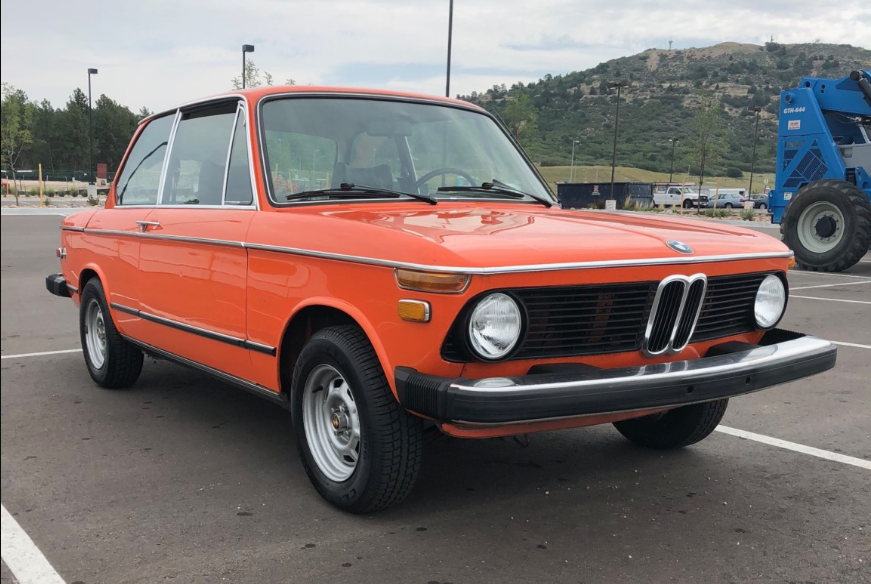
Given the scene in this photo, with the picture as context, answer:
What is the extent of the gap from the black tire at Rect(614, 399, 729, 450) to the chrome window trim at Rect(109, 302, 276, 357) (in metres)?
1.95

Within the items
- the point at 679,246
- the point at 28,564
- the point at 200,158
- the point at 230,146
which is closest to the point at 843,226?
the point at 679,246

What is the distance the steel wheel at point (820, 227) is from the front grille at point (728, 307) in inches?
435

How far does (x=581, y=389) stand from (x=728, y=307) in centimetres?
115

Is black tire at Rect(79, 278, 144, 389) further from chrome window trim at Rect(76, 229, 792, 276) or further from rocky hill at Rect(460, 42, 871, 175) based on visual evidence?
Answer: rocky hill at Rect(460, 42, 871, 175)

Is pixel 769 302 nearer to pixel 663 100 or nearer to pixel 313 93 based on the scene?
pixel 313 93

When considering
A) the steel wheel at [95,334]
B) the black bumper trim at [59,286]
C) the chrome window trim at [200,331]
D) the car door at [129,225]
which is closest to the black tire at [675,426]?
the chrome window trim at [200,331]

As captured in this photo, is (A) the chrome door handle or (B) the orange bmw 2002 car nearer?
(B) the orange bmw 2002 car

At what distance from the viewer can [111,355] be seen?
5.40 meters

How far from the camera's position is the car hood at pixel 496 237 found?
3.00 meters

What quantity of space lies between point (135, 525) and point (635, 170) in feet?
311

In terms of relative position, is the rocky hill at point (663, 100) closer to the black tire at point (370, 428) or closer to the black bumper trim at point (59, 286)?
the black bumper trim at point (59, 286)

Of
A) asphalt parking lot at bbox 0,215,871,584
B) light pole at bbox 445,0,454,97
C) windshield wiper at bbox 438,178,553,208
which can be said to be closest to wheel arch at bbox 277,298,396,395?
asphalt parking lot at bbox 0,215,871,584

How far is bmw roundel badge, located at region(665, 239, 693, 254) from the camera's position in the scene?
132 inches

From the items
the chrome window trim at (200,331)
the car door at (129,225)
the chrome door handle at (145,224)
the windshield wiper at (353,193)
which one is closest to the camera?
the chrome window trim at (200,331)
